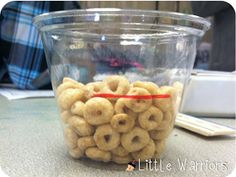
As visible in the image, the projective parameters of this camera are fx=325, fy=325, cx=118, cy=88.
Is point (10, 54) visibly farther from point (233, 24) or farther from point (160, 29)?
point (160, 29)

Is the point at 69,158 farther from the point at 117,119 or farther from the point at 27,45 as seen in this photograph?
the point at 27,45

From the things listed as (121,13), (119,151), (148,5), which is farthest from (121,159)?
(148,5)

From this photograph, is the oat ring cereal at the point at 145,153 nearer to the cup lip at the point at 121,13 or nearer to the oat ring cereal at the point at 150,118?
the oat ring cereal at the point at 150,118

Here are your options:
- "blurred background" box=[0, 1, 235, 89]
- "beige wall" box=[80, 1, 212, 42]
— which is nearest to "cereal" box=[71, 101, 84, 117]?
"blurred background" box=[0, 1, 235, 89]

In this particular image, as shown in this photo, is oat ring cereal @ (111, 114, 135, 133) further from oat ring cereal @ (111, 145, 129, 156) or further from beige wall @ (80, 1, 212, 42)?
beige wall @ (80, 1, 212, 42)

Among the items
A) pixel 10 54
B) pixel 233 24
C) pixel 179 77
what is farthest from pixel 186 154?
pixel 10 54

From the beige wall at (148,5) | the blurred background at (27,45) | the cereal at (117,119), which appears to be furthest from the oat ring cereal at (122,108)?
the beige wall at (148,5)
